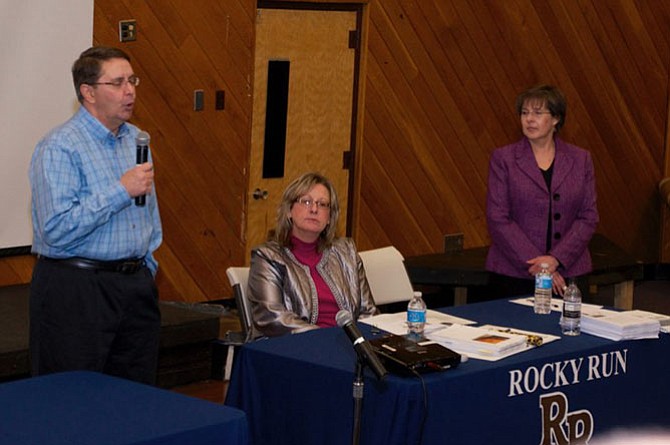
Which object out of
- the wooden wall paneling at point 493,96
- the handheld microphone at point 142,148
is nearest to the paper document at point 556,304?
the handheld microphone at point 142,148

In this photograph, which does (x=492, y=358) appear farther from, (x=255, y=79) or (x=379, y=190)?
(x=379, y=190)

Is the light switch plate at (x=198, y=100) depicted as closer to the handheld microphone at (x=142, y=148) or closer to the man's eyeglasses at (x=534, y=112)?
the man's eyeglasses at (x=534, y=112)

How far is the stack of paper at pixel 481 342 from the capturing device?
4250mm

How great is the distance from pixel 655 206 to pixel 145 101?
5.35 metres

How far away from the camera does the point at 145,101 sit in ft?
24.2

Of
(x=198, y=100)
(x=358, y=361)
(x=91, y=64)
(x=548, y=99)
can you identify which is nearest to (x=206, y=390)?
(x=198, y=100)

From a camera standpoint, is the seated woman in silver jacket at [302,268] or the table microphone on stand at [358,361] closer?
the table microphone on stand at [358,361]

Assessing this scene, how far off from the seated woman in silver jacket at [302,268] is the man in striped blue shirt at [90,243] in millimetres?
564

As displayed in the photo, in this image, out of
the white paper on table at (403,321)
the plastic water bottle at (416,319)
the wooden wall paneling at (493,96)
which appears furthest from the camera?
the wooden wall paneling at (493,96)

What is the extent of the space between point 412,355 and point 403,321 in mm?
703

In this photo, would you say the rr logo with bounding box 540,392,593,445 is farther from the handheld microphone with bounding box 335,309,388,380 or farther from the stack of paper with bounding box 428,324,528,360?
the handheld microphone with bounding box 335,309,388,380

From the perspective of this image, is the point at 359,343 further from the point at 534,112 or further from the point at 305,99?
the point at 305,99

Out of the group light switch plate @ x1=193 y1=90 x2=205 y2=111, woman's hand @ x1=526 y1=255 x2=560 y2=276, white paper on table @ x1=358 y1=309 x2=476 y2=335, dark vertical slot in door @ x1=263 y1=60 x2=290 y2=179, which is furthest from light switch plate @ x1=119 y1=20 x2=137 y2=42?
white paper on table @ x1=358 y1=309 x2=476 y2=335

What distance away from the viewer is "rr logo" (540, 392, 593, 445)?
14.1 feet
